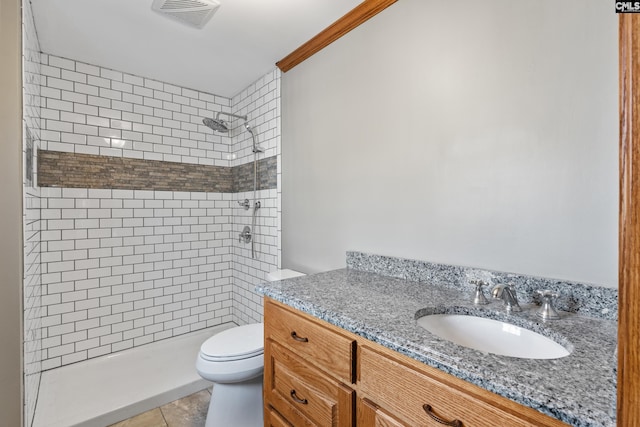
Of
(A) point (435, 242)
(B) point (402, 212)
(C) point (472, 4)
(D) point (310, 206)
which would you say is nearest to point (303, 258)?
(D) point (310, 206)

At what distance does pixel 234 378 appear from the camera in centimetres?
153

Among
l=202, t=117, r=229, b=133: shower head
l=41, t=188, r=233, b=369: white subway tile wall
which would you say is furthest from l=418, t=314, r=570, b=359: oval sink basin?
l=41, t=188, r=233, b=369: white subway tile wall

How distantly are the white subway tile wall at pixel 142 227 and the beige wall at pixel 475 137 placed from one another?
0.80 metres

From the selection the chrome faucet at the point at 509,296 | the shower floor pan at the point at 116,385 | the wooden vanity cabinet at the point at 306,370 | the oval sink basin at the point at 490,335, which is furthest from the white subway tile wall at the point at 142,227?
the chrome faucet at the point at 509,296

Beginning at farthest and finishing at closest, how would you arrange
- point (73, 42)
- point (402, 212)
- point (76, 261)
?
point (76, 261) < point (73, 42) < point (402, 212)

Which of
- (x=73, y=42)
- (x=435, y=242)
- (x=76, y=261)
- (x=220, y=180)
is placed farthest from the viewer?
(x=220, y=180)

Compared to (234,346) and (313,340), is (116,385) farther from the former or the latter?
(313,340)

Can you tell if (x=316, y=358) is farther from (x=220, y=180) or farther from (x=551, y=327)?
(x=220, y=180)

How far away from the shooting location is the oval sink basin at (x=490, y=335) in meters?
0.86

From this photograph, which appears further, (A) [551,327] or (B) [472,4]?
(B) [472,4]

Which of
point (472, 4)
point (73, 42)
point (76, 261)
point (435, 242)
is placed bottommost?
point (76, 261)

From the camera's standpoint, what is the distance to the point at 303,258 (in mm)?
2127

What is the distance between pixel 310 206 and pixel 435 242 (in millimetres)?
928

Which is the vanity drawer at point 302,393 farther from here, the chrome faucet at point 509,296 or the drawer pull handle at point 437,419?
the chrome faucet at point 509,296
